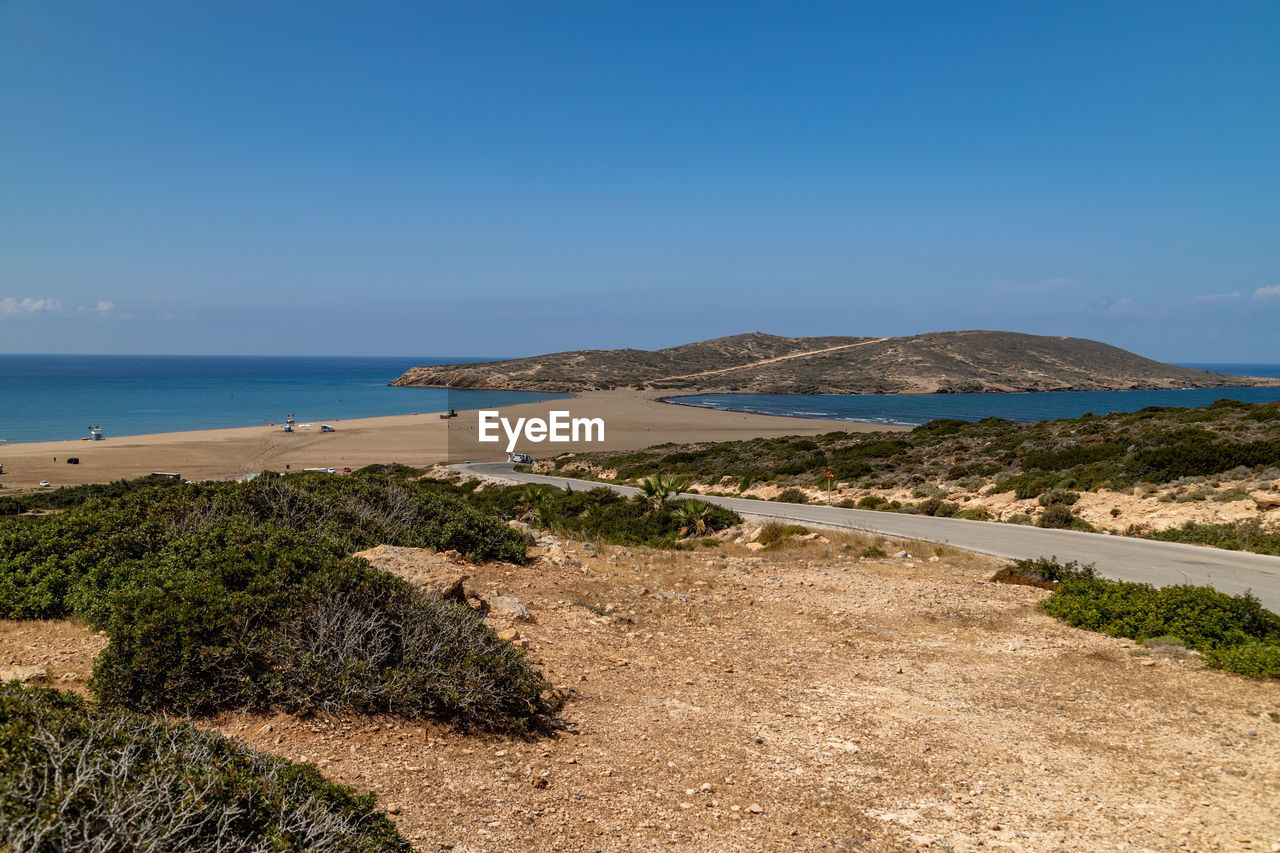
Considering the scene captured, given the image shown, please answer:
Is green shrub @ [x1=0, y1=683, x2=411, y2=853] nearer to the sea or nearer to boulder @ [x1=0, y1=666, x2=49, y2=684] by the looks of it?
boulder @ [x1=0, y1=666, x2=49, y2=684]

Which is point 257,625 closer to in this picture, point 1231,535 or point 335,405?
point 1231,535

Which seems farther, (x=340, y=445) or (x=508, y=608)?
(x=340, y=445)

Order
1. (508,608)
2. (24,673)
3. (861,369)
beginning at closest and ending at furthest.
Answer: (24,673) → (508,608) → (861,369)

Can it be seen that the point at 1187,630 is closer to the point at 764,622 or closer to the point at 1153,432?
the point at 764,622

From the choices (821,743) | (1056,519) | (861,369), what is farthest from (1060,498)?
(861,369)

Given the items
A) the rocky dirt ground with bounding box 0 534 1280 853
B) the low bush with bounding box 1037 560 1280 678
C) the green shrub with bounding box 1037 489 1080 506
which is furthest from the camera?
the green shrub with bounding box 1037 489 1080 506

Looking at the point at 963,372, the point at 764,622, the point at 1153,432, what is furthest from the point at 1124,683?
the point at 963,372

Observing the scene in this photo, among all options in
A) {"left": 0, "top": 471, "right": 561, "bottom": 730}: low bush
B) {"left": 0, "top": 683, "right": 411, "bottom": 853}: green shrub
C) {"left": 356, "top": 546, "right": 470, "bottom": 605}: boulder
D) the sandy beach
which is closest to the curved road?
{"left": 0, "top": 471, "right": 561, "bottom": 730}: low bush
